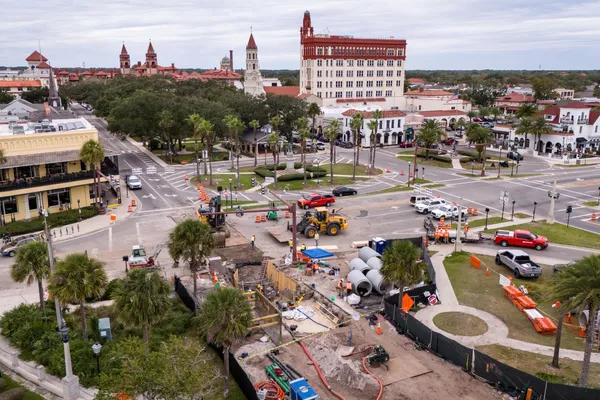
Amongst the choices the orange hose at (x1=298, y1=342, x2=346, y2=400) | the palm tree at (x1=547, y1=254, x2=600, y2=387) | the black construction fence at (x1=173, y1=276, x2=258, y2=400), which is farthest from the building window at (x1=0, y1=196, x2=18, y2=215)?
the palm tree at (x1=547, y1=254, x2=600, y2=387)

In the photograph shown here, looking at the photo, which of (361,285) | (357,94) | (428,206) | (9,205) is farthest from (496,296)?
(357,94)

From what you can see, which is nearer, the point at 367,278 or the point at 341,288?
the point at 341,288

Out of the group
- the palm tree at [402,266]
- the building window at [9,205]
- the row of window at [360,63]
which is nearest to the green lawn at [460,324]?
the palm tree at [402,266]

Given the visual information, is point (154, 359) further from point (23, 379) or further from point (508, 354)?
point (508, 354)

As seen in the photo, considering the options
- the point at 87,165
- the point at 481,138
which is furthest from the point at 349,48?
the point at 87,165

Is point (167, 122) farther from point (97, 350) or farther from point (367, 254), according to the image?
point (97, 350)
